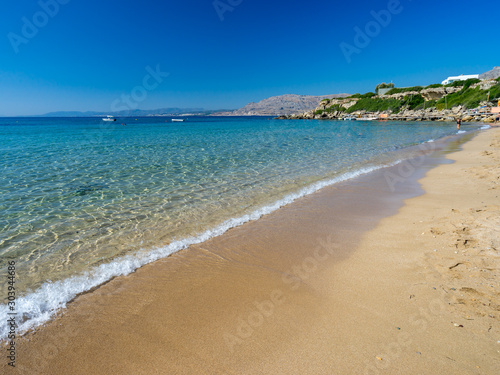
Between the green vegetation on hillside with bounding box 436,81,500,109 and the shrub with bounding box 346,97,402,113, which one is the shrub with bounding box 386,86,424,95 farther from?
the green vegetation on hillside with bounding box 436,81,500,109

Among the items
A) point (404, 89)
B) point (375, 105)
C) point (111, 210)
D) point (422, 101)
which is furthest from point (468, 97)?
point (111, 210)

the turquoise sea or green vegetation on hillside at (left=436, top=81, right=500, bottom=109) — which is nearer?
the turquoise sea

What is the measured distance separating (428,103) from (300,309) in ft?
351

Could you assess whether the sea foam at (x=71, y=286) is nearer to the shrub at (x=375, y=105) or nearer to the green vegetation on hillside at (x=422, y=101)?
the green vegetation on hillside at (x=422, y=101)

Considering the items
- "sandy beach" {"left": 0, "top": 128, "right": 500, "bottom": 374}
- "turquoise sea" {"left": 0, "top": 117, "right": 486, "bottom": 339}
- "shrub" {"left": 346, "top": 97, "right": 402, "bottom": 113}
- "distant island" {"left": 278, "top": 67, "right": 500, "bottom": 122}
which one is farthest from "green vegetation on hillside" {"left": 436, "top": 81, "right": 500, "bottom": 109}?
"sandy beach" {"left": 0, "top": 128, "right": 500, "bottom": 374}

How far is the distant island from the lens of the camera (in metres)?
64.9

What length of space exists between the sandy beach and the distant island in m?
62.6

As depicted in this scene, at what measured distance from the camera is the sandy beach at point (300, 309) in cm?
290

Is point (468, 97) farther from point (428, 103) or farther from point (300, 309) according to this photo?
point (300, 309)

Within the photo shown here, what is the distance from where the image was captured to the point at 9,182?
1066 cm

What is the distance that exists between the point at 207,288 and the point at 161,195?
586 cm

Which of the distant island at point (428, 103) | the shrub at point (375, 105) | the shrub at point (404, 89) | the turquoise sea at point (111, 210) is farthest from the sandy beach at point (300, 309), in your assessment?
the shrub at point (404, 89)

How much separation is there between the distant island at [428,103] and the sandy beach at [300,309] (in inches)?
2466

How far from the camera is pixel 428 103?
289 feet
